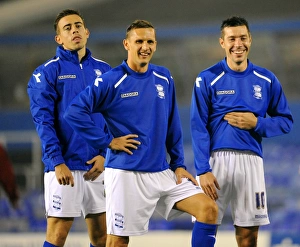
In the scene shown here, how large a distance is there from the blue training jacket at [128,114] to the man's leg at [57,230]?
580 mm

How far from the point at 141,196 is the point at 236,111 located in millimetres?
875

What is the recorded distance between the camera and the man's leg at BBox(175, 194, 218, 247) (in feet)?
13.7

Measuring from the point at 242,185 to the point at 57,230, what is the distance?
49.5 inches

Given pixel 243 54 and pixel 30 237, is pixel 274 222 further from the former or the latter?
pixel 243 54

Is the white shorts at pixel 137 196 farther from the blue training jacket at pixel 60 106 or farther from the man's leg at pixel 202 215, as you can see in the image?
the blue training jacket at pixel 60 106

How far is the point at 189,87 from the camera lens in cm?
1252

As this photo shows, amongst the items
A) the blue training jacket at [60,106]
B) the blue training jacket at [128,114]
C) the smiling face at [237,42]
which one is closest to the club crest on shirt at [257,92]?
the smiling face at [237,42]

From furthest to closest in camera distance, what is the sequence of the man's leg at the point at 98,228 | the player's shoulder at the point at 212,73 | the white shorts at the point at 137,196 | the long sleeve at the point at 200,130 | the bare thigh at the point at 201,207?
the man's leg at the point at 98,228
the player's shoulder at the point at 212,73
the long sleeve at the point at 200,130
the white shorts at the point at 137,196
the bare thigh at the point at 201,207

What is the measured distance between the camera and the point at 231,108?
463 cm

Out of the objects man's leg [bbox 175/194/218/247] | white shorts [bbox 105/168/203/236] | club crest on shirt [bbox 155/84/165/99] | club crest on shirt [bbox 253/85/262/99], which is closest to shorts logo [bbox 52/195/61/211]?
white shorts [bbox 105/168/203/236]

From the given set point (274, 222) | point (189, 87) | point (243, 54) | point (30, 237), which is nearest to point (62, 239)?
point (243, 54)

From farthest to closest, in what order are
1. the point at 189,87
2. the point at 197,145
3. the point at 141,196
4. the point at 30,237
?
1. the point at 189,87
2. the point at 30,237
3. the point at 197,145
4. the point at 141,196

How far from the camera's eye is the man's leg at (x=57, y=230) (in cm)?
464

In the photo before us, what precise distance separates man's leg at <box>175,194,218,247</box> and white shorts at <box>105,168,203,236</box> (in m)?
0.06
